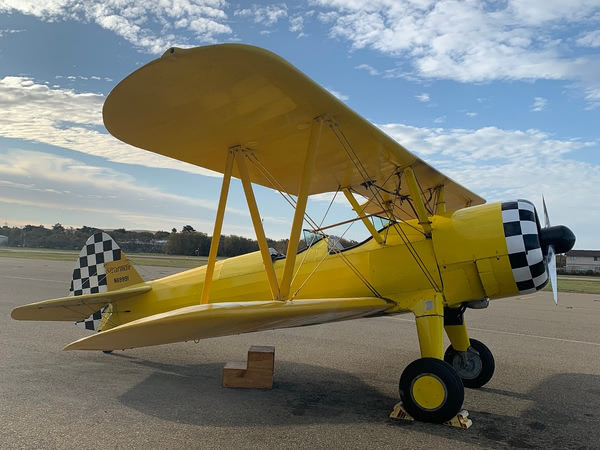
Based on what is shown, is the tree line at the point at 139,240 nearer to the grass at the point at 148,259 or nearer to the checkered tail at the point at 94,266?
the grass at the point at 148,259

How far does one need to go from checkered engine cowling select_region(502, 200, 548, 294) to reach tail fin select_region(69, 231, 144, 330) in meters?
4.85

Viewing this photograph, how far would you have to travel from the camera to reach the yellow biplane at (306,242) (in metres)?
3.38

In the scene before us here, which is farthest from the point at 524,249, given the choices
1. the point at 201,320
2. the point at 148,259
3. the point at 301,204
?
the point at 148,259

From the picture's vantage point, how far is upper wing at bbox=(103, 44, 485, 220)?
3154 mm

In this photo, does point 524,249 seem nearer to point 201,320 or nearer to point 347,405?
point 347,405

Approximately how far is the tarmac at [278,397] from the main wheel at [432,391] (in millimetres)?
128

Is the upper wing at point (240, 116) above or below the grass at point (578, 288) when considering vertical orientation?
above

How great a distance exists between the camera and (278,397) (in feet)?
15.2

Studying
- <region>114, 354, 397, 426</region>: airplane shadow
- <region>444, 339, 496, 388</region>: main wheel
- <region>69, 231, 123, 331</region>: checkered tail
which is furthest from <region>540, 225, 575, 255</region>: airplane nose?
<region>69, 231, 123, 331</region>: checkered tail

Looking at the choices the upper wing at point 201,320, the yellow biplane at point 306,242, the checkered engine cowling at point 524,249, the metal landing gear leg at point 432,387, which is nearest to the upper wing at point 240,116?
the yellow biplane at point 306,242

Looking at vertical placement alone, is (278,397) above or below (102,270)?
below

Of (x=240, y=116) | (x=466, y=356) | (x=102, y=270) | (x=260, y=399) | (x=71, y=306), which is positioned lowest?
(x=260, y=399)

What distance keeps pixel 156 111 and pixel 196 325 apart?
1.90 meters

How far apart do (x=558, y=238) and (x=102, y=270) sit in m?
5.93
